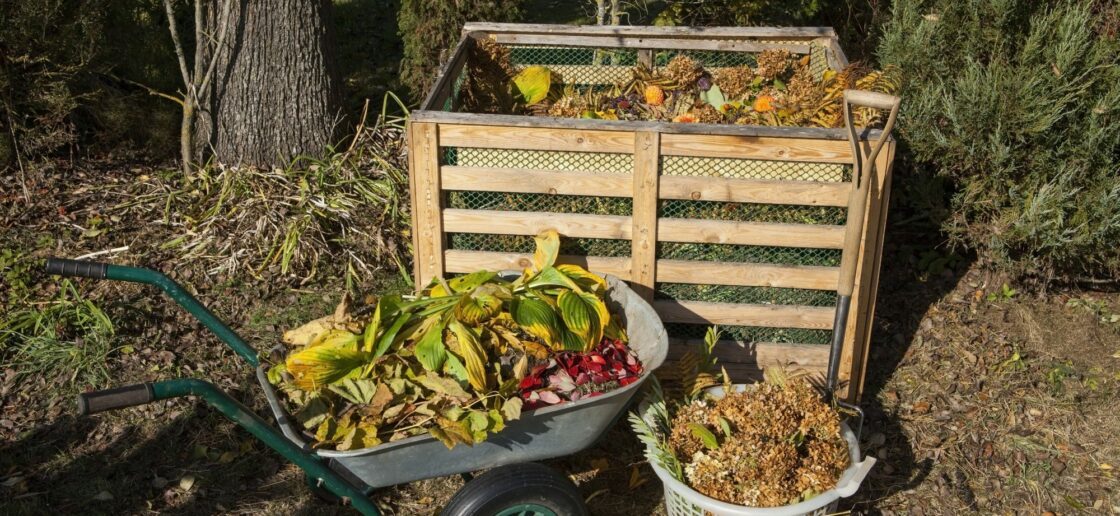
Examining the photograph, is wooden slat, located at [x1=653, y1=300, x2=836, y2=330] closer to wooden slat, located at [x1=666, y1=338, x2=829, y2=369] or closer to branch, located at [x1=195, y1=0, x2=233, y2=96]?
wooden slat, located at [x1=666, y1=338, x2=829, y2=369]

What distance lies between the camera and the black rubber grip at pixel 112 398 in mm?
2311

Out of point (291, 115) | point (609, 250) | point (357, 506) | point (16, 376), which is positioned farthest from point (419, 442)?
point (291, 115)

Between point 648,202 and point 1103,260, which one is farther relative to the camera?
point 1103,260

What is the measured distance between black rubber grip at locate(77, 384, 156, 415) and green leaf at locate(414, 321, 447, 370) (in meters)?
0.91

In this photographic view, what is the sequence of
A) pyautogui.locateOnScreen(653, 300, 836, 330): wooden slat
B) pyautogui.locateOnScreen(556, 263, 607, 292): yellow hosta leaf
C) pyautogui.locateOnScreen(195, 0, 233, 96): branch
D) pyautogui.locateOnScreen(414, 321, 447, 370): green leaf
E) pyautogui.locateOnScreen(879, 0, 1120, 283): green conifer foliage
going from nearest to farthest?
pyautogui.locateOnScreen(414, 321, 447, 370): green leaf → pyautogui.locateOnScreen(556, 263, 607, 292): yellow hosta leaf → pyautogui.locateOnScreen(653, 300, 836, 330): wooden slat → pyautogui.locateOnScreen(879, 0, 1120, 283): green conifer foliage → pyautogui.locateOnScreen(195, 0, 233, 96): branch

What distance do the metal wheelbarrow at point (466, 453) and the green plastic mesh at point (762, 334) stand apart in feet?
2.47

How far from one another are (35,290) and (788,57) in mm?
3735

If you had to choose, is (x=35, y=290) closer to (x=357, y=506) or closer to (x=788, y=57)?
(x=357, y=506)

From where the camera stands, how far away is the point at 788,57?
4.70 m

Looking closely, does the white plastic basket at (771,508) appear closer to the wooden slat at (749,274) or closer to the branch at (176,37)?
the wooden slat at (749,274)

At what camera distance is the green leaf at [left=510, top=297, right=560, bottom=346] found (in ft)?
10.4

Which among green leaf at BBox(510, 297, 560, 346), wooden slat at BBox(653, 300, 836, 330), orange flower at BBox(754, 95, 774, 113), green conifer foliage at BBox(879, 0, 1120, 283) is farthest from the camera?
orange flower at BBox(754, 95, 774, 113)

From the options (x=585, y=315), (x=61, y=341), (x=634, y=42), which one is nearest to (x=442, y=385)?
(x=585, y=315)

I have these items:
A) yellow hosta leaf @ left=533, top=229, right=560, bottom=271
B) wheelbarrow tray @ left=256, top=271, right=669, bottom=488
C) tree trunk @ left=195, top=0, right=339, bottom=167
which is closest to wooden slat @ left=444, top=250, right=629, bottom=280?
yellow hosta leaf @ left=533, top=229, right=560, bottom=271
